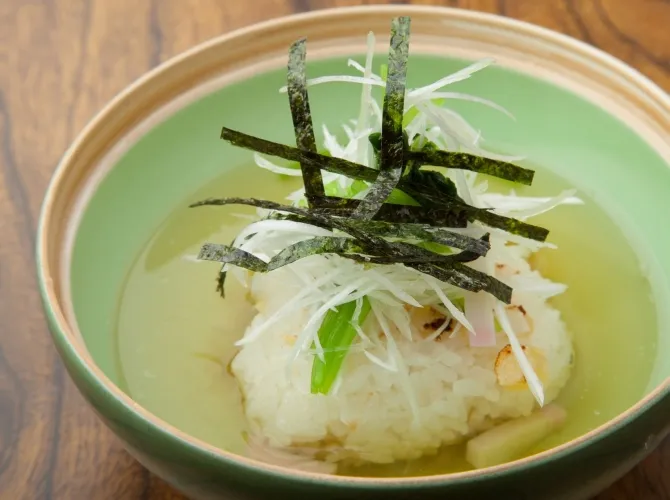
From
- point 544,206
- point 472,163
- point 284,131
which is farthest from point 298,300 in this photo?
point 284,131

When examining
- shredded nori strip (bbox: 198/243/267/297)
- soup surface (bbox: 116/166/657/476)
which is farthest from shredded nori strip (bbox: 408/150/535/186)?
soup surface (bbox: 116/166/657/476)

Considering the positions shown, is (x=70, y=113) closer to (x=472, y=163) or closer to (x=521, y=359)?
(x=472, y=163)

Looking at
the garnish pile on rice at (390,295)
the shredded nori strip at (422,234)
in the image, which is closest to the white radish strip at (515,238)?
the garnish pile on rice at (390,295)

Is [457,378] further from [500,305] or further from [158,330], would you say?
[158,330]

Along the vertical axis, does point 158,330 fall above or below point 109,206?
below

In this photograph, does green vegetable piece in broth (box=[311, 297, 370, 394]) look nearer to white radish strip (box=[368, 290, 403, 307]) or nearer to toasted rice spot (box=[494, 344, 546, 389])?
white radish strip (box=[368, 290, 403, 307])

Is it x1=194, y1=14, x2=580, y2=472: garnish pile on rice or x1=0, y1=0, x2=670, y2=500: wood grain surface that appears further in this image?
x1=0, y1=0, x2=670, y2=500: wood grain surface

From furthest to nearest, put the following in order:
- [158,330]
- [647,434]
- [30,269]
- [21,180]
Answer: [21,180] < [30,269] < [158,330] < [647,434]

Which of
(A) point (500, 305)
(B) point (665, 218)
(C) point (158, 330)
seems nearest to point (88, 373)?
(C) point (158, 330)
